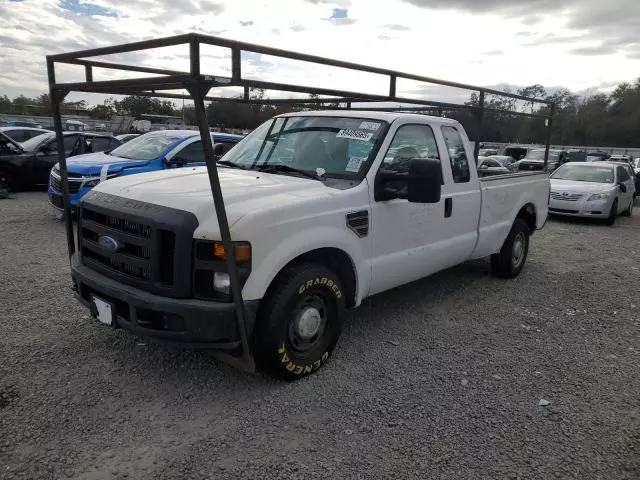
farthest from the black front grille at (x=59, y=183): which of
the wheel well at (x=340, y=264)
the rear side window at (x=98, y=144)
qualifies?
the wheel well at (x=340, y=264)

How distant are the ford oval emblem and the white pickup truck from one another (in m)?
0.02

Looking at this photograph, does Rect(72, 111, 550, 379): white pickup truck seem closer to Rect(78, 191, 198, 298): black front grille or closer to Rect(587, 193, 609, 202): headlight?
Rect(78, 191, 198, 298): black front grille

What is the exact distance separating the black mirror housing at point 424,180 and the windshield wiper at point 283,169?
27.9 inches

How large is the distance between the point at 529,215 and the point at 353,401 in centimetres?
453

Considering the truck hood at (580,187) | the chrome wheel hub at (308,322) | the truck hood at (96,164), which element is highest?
the truck hood at (96,164)

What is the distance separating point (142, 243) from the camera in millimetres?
3211

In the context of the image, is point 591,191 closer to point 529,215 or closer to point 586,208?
point 586,208

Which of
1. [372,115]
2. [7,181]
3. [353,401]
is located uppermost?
[372,115]

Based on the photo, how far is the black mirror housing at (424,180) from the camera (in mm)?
3674

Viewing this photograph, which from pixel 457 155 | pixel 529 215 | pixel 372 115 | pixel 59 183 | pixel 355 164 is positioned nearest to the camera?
pixel 355 164

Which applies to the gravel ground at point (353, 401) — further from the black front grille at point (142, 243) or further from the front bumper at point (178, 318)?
the black front grille at point (142, 243)

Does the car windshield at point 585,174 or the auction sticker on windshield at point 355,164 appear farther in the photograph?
the car windshield at point 585,174

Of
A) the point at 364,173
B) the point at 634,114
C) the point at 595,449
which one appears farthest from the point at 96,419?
the point at 634,114

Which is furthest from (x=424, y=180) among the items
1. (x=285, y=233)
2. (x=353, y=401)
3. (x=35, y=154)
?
(x=35, y=154)
